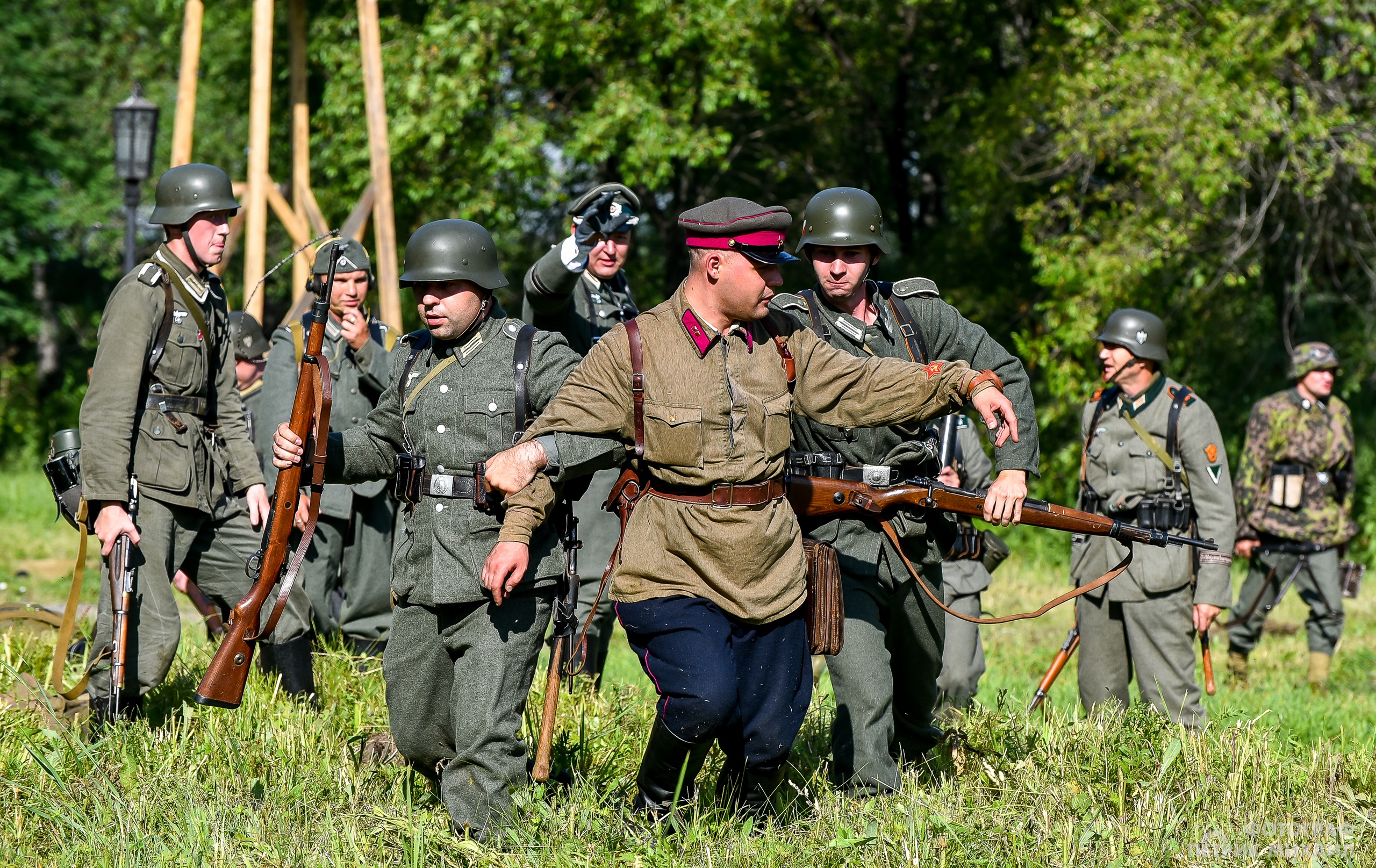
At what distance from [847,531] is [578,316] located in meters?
2.25

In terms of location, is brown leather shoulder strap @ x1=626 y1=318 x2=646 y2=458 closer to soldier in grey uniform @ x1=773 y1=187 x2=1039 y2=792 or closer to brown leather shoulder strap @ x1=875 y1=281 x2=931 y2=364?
soldier in grey uniform @ x1=773 y1=187 x2=1039 y2=792

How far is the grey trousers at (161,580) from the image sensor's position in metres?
5.57

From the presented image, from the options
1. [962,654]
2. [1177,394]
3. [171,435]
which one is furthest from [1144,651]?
[171,435]

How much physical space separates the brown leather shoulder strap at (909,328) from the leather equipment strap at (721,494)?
1019 millimetres

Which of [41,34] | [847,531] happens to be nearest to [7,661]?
[847,531]

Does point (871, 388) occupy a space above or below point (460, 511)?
above

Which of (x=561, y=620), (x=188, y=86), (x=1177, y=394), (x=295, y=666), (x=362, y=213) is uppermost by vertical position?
(x=188, y=86)

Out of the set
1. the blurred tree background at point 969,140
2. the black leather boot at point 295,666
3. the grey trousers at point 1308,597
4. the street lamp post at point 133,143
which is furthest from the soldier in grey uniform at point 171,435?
the blurred tree background at point 969,140

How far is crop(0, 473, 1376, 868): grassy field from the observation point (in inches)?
169

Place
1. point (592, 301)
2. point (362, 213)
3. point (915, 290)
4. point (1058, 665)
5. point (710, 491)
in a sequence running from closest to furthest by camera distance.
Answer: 1. point (710, 491)
2. point (915, 290)
3. point (592, 301)
4. point (1058, 665)
5. point (362, 213)

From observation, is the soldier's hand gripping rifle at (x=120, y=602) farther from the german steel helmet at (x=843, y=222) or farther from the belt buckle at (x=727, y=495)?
the german steel helmet at (x=843, y=222)

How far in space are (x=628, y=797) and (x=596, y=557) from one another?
6.98 feet

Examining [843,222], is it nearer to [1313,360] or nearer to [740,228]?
[740,228]

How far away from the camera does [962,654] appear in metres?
7.21
